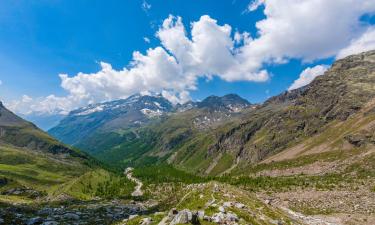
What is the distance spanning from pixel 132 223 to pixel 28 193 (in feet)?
538

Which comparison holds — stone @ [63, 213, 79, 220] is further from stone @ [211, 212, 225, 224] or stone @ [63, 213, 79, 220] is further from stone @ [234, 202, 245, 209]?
stone @ [211, 212, 225, 224]

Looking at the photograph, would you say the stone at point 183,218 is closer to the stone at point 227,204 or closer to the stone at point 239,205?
the stone at point 227,204

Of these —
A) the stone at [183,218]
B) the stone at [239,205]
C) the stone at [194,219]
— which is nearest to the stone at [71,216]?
the stone at [239,205]

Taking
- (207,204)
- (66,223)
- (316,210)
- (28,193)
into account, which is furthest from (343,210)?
(28,193)

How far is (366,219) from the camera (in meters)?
99.2

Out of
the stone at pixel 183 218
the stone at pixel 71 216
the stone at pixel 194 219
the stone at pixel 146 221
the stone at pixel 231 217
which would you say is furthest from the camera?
the stone at pixel 71 216

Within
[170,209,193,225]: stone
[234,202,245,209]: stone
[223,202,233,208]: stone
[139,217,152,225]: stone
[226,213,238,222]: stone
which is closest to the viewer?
[170,209,193,225]: stone

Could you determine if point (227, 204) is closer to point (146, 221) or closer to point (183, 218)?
point (146, 221)

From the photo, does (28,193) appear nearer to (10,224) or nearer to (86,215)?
(86,215)

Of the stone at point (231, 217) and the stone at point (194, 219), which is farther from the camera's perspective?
the stone at point (231, 217)

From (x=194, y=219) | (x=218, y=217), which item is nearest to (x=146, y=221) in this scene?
(x=194, y=219)

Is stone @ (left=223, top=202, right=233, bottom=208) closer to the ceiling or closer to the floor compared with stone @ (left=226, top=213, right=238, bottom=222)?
closer to the ceiling

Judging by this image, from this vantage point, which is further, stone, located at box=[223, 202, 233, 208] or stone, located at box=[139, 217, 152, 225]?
stone, located at box=[223, 202, 233, 208]

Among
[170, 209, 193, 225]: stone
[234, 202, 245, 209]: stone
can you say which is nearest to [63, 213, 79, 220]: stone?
[234, 202, 245, 209]: stone
